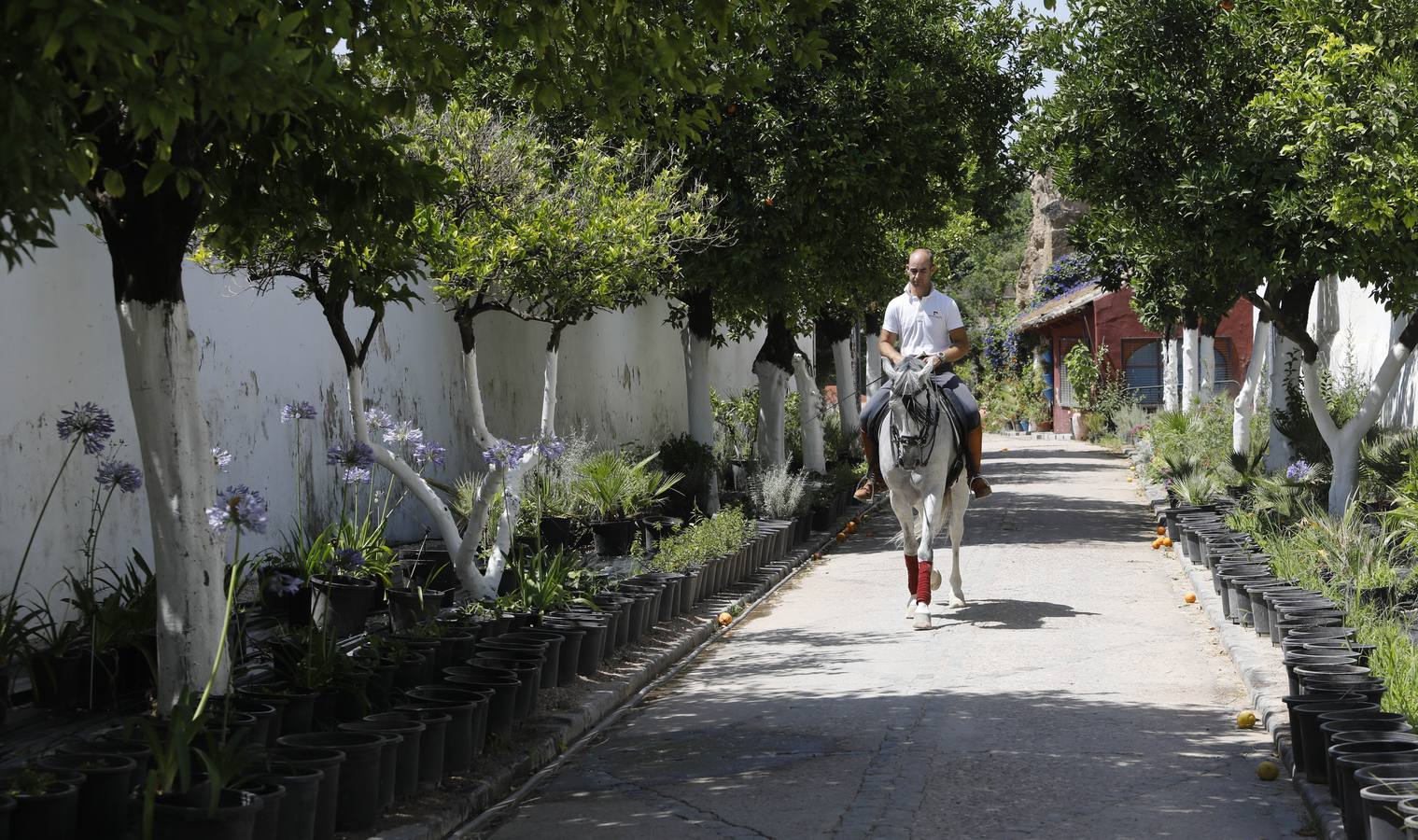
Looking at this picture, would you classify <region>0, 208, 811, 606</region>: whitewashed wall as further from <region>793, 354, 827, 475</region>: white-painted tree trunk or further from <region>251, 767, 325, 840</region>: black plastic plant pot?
<region>793, 354, 827, 475</region>: white-painted tree trunk

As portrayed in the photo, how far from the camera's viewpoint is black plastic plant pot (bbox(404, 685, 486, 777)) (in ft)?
20.1

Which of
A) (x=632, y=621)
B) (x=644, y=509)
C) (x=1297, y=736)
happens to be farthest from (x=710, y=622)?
(x=1297, y=736)

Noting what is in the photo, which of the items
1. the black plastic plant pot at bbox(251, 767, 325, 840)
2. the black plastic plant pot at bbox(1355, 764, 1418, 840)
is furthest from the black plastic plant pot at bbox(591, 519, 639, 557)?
the black plastic plant pot at bbox(1355, 764, 1418, 840)

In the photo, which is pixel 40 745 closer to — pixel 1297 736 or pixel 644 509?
pixel 1297 736

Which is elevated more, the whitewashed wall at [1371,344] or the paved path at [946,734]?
the whitewashed wall at [1371,344]

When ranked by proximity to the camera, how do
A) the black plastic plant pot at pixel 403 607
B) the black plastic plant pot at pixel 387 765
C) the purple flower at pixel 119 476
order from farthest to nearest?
the black plastic plant pot at pixel 403 607, the purple flower at pixel 119 476, the black plastic plant pot at pixel 387 765

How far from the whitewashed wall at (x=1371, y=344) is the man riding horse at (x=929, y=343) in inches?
273

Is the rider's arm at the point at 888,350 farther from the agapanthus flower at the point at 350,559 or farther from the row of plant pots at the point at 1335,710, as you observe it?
the agapanthus flower at the point at 350,559

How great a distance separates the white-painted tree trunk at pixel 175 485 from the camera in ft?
18.4

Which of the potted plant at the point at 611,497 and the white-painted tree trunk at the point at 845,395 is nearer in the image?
the potted plant at the point at 611,497

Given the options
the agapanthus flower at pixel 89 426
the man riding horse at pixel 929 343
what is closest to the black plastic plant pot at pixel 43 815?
the agapanthus flower at pixel 89 426

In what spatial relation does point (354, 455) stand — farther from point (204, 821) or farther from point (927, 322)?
point (927, 322)

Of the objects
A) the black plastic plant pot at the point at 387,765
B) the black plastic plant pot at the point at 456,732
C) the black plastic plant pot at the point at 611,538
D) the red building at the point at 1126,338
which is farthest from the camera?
the red building at the point at 1126,338

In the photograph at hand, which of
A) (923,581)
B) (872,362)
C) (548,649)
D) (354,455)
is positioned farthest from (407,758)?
(872,362)
